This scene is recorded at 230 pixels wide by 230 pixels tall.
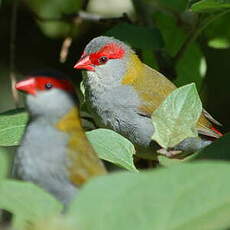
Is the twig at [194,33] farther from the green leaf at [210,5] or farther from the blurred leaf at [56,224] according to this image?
the blurred leaf at [56,224]

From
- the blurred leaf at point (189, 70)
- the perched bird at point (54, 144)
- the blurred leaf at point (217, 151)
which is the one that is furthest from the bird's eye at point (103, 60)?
the blurred leaf at point (217, 151)

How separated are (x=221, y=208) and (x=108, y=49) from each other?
3312 mm

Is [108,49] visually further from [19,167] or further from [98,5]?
[19,167]

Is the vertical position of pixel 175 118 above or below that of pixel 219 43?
above

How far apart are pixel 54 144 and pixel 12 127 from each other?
0.57 meters

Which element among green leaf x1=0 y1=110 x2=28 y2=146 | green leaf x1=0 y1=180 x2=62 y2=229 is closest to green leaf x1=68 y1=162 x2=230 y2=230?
green leaf x1=0 y1=180 x2=62 y2=229

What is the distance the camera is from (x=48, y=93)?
2326mm

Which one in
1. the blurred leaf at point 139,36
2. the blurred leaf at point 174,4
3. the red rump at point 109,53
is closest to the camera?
the blurred leaf at point 139,36

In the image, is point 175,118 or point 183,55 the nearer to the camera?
point 175,118

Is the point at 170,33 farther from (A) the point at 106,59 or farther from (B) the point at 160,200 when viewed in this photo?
(B) the point at 160,200

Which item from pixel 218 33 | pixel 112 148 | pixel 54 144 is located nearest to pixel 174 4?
pixel 218 33

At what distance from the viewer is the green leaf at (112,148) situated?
215 centimetres

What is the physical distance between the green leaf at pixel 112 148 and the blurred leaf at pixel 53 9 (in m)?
3.05


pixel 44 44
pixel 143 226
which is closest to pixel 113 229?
pixel 143 226
